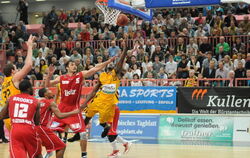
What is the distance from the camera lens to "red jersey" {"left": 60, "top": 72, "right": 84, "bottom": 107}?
11.4 metres

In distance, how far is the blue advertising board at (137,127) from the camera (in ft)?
58.4

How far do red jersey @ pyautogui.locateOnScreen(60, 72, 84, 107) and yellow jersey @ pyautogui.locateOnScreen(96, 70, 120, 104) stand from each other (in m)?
1.20

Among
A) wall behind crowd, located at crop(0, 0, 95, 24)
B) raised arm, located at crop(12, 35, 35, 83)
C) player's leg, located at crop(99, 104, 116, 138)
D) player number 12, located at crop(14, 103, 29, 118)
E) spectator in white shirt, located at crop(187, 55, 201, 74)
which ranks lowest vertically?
player's leg, located at crop(99, 104, 116, 138)

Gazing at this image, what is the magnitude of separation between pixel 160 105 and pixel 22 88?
35.6ft

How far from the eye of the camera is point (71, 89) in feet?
37.5

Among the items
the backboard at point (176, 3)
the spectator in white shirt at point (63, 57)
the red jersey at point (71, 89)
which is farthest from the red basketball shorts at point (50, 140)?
the spectator in white shirt at point (63, 57)

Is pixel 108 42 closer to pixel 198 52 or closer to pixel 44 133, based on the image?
pixel 198 52

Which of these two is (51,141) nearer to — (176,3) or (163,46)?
(176,3)

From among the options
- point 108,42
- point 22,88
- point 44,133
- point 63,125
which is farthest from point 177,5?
point 108,42

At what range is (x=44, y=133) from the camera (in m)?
9.61

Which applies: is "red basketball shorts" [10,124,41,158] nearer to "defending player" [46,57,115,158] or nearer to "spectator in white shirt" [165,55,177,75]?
"defending player" [46,57,115,158]

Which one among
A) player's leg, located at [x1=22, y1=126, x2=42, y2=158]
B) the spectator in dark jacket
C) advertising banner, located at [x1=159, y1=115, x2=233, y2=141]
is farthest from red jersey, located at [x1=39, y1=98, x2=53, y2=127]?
the spectator in dark jacket

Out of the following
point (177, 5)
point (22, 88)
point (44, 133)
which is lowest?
point (44, 133)

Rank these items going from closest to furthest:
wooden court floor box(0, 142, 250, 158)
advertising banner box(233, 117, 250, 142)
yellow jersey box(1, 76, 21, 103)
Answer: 1. yellow jersey box(1, 76, 21, 103)
2. wooden court floor box(0, 142, 250, 158)
3. advertising banner box(233, 117, 250, 142)
